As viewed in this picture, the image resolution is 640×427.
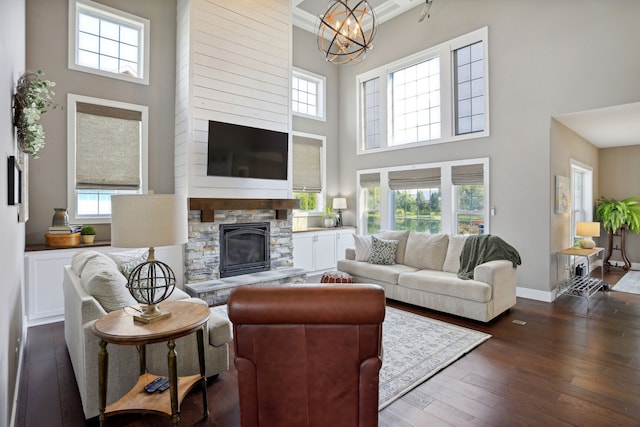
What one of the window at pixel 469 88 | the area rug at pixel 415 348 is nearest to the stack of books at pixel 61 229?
the area rug at pixel 415 348

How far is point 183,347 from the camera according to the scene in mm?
2463

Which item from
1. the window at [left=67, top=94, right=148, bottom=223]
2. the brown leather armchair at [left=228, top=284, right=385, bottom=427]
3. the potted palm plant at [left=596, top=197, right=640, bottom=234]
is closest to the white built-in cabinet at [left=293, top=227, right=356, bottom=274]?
the window at [left=67, top=94, right=148, bottom=223]

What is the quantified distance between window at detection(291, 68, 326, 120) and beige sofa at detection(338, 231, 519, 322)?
11.0 feet

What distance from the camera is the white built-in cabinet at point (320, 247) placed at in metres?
6.37

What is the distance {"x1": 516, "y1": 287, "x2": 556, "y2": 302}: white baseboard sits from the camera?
4770 mm

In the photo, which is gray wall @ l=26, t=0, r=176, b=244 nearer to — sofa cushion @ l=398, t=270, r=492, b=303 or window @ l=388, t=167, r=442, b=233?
sofa cushion @ l=398, t=270, r=492, b=303

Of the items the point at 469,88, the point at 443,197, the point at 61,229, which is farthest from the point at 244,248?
the point at 469,88

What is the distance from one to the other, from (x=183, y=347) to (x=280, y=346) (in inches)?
50.6

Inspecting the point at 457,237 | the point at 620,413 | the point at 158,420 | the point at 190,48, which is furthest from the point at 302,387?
the point at 190,48

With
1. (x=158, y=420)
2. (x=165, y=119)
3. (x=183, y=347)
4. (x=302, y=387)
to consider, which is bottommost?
(x=158, y=420)

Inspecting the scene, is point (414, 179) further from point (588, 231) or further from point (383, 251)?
point (588, 231)

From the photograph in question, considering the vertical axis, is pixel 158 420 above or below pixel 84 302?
below

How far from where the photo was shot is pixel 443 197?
5.91 m

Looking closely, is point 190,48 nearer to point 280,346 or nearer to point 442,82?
point 442,82
